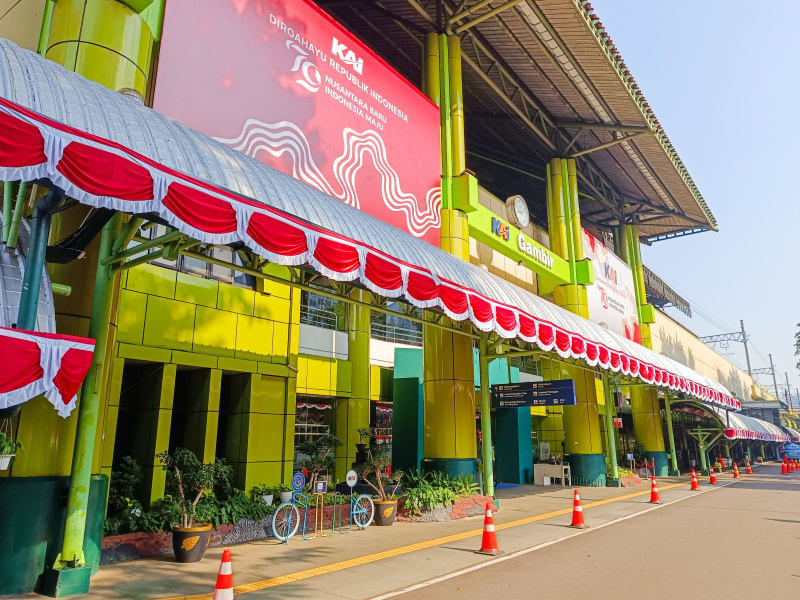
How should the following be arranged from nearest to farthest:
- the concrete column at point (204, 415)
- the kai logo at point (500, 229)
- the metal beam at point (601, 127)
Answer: the concrete column at point (204, 415)
the kai logo at point (500, 229)
the metal beam at point (601, 127)

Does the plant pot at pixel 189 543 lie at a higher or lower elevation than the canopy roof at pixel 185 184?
lower

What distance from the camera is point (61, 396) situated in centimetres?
607

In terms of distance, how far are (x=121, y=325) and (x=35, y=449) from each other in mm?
4295

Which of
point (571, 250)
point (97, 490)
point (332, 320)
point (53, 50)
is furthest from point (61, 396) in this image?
point (571, 250)

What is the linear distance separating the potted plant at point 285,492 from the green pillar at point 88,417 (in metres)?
6.03

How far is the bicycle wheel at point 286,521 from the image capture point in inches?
429

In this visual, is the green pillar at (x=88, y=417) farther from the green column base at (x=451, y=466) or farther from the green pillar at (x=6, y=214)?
the green column base at (x=451, y=466)

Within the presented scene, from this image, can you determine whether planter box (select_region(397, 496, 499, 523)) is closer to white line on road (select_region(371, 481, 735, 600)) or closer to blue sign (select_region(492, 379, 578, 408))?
white line on road (select_region(371, 481, 735, 600))

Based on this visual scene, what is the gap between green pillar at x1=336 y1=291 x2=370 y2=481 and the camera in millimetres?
20703

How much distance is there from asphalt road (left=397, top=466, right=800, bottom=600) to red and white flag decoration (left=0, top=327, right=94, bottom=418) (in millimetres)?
4873

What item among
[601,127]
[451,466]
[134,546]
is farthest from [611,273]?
[134,546]

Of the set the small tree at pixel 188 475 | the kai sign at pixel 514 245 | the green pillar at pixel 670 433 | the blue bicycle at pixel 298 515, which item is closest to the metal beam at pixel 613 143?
the kai sign at pixel 514 245

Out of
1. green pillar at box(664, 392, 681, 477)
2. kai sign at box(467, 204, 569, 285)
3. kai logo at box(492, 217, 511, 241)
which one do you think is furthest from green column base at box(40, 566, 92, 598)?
green pillar at box(664, 392, 681, 477)

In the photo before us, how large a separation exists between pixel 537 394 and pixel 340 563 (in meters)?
9.72
